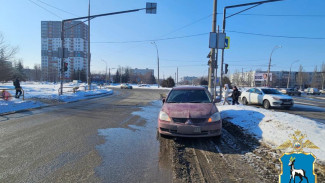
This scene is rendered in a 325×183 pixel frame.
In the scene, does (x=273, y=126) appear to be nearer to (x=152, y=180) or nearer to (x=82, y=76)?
(x=152, y=180)

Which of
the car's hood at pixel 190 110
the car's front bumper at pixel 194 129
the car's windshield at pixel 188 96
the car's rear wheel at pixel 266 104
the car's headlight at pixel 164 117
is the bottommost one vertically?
the car's rear wheel at pixel 266 104

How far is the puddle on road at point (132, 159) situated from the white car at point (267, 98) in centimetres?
1025

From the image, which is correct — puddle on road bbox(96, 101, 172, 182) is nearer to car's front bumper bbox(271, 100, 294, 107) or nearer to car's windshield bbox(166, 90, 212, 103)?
car's windshield bbox(166, 90, 212, 103)

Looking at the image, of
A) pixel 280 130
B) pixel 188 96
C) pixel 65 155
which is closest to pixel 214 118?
pixel 188 96

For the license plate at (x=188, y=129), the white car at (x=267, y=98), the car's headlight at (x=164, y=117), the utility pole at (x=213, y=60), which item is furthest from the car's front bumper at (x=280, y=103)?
the car's headlight at (x=164, y=117)

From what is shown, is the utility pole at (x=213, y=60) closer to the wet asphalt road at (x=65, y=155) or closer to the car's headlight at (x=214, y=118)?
the wet asphalt road at (x=65, y=155)

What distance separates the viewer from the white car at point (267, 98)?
39.0ft

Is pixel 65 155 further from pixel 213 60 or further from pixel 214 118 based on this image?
pixel 213 60

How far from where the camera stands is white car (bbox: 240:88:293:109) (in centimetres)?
Result: 1189

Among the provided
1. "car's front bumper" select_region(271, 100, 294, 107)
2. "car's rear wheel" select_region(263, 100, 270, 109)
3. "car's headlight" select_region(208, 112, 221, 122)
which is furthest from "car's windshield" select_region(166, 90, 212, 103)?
"car's rear wheel" select_region(263, 100, 270, 109)

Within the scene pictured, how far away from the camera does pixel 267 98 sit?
40.9ft

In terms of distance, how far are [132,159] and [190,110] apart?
1938 millimetres

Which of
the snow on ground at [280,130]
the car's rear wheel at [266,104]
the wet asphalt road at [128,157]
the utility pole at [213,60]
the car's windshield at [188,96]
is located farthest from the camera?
the car's rear wheel at [266,104]

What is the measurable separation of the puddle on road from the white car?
1025cm
